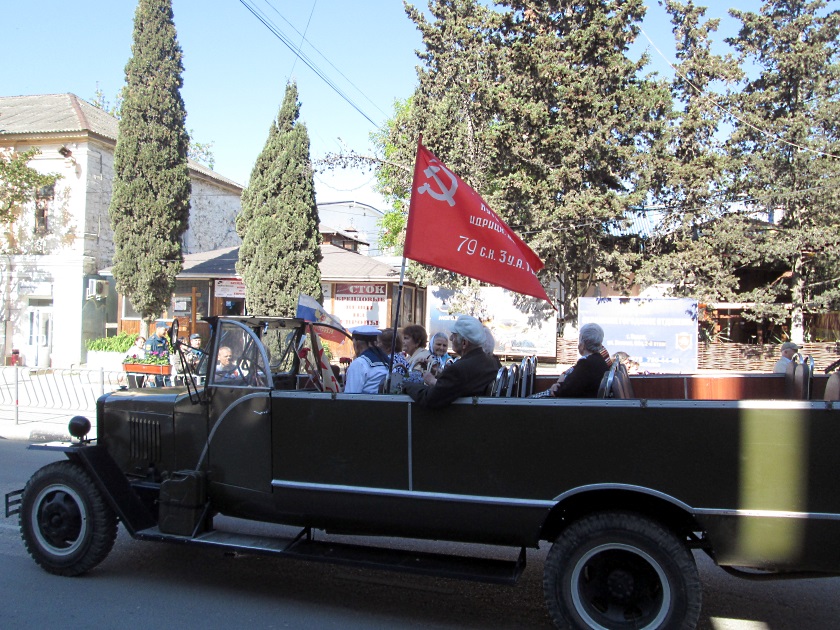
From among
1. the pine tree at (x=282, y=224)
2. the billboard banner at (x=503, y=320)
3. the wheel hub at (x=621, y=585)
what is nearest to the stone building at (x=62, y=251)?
the pine tree at (x=282, y=224)

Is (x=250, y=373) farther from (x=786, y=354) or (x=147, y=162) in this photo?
(x=147, y=162)

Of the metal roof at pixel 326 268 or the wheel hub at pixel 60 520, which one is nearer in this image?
the wheel hub at pixel 60 520

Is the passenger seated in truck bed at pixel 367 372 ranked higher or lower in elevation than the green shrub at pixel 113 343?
higher

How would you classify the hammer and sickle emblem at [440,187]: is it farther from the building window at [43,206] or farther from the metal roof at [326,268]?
the building window at [43,206]

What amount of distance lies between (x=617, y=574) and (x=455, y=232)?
2.67 m

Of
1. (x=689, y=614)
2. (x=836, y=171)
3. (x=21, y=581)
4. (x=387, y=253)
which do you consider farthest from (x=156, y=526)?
(x=387, y=253)

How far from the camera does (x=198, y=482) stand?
4.54 metres

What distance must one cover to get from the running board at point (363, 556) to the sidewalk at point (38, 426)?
23.3 feet

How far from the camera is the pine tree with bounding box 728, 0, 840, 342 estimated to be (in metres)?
20.0

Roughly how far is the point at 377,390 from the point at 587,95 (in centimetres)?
1595

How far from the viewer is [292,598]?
451cm

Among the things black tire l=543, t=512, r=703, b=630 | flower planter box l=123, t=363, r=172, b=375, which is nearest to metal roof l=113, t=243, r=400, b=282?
flower planter box l=123, t=363, r=172, b=375

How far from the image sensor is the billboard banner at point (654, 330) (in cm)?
1844

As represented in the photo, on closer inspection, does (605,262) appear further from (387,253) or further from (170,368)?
(387,253)
